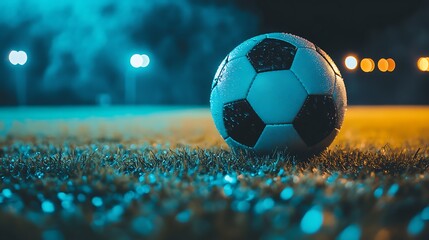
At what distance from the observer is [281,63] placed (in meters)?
3.07

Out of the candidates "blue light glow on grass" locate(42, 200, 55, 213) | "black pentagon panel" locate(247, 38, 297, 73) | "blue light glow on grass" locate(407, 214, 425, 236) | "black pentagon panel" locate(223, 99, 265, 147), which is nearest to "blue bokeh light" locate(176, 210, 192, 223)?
"blue light glow on grass" locate(42, 200, 55, 213)

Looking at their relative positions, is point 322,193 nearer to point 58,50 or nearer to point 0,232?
point 0,232

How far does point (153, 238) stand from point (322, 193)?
0.90 m

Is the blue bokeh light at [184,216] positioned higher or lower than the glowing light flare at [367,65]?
lower

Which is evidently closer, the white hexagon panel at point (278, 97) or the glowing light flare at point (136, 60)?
the white hexagon panel at point (278, 97)

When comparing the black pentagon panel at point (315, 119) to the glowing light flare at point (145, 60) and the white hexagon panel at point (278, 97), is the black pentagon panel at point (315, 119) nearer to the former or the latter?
the white hexagon panel at point (278, 97)

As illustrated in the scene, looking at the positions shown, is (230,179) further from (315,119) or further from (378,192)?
(315,119)

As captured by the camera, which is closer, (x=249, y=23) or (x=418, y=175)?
(x=418, y=175)

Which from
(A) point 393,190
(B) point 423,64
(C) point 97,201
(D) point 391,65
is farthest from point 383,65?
(C) point 97,201

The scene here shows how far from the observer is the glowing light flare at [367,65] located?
→ 917 inches

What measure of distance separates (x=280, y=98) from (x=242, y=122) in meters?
0.34

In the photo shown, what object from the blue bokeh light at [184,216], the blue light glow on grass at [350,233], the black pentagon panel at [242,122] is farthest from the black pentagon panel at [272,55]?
the blue light glow on grass at [350,233]

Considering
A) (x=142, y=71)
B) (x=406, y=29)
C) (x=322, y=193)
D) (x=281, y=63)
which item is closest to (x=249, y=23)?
(x=142, y=71)

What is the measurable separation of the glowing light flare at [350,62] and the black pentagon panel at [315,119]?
2047cm
